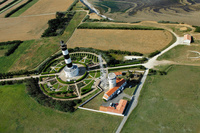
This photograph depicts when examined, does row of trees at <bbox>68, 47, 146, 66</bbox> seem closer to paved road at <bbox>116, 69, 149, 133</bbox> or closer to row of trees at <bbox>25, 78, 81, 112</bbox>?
paved road at <bbox>116, 69, 149, 133</bbox>

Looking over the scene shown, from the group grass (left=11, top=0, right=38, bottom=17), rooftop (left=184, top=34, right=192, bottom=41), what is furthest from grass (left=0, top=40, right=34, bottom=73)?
rooftop (left=184, top=34, right=192, bottom=41)

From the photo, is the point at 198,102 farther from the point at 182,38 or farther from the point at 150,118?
the point at 182,38

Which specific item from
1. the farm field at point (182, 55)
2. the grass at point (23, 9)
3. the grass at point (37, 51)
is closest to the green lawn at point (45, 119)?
the grass at point (37, 51)

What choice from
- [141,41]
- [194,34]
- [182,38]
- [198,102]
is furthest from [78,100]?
[194,34]

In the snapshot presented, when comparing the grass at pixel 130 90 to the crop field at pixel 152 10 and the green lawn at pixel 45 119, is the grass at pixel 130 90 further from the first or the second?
the crop field at pixel 152 10

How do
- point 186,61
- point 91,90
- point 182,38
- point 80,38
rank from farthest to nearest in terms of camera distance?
point 80,38 < point 182,38 < point 186,61 < point 91,90

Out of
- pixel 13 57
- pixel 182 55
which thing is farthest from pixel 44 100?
pixel 182 55
